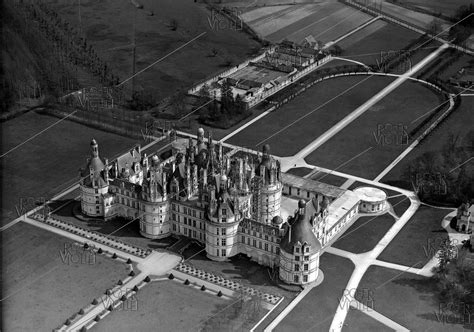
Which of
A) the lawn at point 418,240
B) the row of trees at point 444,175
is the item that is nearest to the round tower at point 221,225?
the lawn at point 418,240

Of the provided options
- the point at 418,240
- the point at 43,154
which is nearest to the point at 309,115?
the point at 418,240

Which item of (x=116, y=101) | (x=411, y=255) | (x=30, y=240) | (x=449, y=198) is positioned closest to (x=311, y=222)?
(x=411, y=255)

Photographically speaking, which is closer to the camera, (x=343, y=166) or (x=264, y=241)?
(x=264, y=241)

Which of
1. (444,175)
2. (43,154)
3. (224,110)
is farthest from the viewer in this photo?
(224,110)

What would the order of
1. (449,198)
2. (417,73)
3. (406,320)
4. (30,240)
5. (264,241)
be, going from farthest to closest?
1. (417,73)
2. (449,198)
3. (30,240)
4. (264,241)
5. (406,320)

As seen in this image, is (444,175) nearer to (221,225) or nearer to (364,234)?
(364,234)

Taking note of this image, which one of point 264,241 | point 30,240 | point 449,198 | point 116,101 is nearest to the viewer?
point 264,241

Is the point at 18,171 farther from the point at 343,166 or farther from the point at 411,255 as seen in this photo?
the point at 411,255
